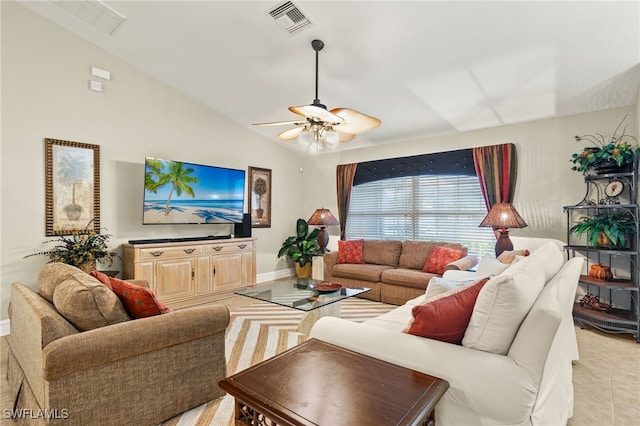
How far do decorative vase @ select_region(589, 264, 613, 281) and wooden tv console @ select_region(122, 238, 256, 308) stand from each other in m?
4.35

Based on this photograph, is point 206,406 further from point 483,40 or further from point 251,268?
point 483,40

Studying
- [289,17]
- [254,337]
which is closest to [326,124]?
[289,17]

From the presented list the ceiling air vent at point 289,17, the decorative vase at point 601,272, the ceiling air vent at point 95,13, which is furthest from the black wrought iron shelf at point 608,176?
the ceiling air vent at point 95,13

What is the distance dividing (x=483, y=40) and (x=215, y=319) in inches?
124

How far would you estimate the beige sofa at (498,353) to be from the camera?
1.24m

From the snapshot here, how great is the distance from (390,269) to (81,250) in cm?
377

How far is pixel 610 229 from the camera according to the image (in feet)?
10.5

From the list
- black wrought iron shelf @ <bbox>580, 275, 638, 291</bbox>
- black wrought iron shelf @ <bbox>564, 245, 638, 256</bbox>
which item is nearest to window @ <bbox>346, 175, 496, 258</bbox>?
black wrought iron shelf @ <bbox>564, 245, 638, 256</bbox>

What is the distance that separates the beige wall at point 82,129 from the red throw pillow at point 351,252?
76.8 inches

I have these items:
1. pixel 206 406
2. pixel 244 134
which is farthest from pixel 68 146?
pixel 206 406

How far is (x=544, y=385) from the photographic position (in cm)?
140

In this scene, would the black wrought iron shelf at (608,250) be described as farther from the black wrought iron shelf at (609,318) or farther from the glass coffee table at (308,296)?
the glass coffee table at (308,296)

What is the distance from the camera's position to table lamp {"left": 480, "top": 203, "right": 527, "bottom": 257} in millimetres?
3781

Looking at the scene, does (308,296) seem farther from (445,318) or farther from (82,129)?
(82,129)
